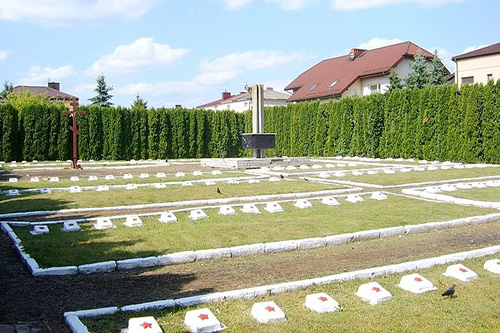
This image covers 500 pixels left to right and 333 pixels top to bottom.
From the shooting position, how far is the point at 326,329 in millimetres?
4066

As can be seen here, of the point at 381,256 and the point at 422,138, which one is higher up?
the point at 422,138

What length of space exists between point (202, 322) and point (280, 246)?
2894 millimetres

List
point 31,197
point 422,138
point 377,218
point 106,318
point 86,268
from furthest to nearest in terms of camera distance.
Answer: point 422,138 < point 31,197 < point 377,218 < point 86,268 < point 106,318

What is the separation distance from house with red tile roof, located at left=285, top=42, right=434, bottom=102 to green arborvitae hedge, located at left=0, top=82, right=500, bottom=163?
951 cm

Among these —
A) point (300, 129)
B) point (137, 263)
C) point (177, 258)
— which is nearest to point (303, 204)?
point (177, 258)

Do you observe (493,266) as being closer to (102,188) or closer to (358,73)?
(102,188)

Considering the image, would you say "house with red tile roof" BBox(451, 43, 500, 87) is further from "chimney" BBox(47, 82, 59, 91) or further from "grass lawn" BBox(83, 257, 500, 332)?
"chimney" BBox(47, 82, 59, 91)

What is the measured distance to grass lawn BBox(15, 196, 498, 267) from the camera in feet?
21.9

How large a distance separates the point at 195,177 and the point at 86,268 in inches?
395

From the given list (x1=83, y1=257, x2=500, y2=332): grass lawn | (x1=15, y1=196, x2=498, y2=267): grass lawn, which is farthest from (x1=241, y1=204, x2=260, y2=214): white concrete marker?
(x1=83, y1=257, x2=500, y2=332): grass lawn

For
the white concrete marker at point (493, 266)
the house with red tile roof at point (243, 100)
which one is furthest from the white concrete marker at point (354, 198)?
the house with red tile roof at point (243, 100)

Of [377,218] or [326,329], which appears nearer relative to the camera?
[326,329]

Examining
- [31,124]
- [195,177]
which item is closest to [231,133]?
[31,124]

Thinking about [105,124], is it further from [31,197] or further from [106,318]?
[106,318]
